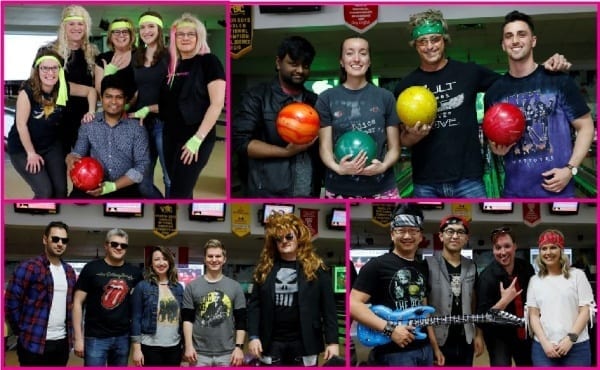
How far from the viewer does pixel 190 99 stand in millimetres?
4172

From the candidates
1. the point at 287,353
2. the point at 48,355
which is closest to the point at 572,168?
the point at 287,353

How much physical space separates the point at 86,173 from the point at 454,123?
172 centimetres

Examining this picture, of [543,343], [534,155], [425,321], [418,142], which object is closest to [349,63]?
[418,142]

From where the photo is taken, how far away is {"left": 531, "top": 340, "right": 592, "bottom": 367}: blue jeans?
162 inches

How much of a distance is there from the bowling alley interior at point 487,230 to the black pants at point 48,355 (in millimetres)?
1408

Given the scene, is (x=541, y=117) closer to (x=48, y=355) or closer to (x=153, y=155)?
(x=153, y=155)

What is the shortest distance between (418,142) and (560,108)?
66cm

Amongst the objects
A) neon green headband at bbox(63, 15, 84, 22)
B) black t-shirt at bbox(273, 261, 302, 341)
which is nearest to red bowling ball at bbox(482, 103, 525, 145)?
black t-shirt at bbox(273, 261, 302, 341)

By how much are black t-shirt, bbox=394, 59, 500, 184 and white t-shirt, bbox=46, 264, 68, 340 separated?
184 cm

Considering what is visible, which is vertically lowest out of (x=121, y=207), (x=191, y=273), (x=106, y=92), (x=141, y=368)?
(x=141, y=368)

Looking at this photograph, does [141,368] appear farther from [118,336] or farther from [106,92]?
[106,92]

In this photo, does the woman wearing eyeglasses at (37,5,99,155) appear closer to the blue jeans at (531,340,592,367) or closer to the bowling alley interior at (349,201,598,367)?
the bowling alley interior at (349,201,598,367)

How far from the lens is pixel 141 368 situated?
Answer: 422cm

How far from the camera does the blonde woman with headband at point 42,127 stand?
4.19 metres
